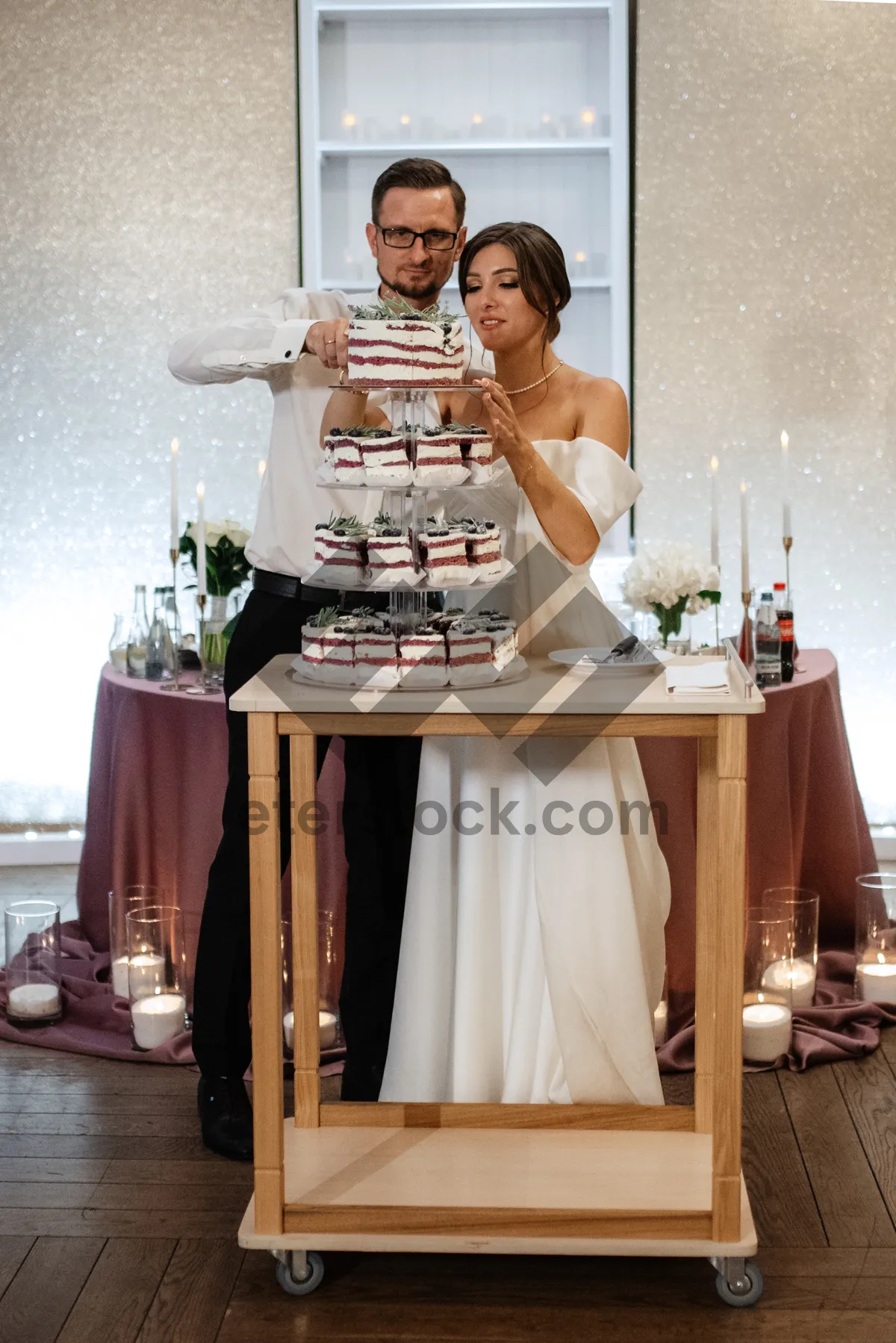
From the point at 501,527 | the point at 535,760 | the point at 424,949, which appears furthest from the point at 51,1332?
the point at 501,527

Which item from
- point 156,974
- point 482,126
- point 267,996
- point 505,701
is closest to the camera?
point 505,701

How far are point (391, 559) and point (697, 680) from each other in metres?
0.45

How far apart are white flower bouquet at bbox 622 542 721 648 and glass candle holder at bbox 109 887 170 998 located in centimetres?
124

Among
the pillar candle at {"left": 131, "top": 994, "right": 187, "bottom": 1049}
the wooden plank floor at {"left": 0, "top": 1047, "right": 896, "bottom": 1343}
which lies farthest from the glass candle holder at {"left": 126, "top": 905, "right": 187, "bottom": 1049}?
the wooden plank floor at {"left": 0, "top": 1047, "right": 896, "bottom": 1343}

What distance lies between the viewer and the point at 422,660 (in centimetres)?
202

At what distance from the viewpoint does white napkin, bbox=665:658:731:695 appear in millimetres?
1971

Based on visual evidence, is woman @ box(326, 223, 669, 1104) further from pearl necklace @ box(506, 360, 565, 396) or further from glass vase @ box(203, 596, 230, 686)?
glass vase @ box(203, 596, 230, 686)

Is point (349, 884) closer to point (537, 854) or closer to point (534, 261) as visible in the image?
point (537, 854)

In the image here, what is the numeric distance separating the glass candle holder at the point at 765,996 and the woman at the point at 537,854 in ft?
Answer: 1.82

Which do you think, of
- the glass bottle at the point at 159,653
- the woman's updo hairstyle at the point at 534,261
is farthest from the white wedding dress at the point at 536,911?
the glass bottle at the point at 159,653

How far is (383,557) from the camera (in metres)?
2.02

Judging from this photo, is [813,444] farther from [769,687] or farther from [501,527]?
[501,527]

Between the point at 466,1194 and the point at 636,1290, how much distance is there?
28 centimetres

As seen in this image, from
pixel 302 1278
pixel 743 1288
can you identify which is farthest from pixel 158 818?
pixel 743 1288
